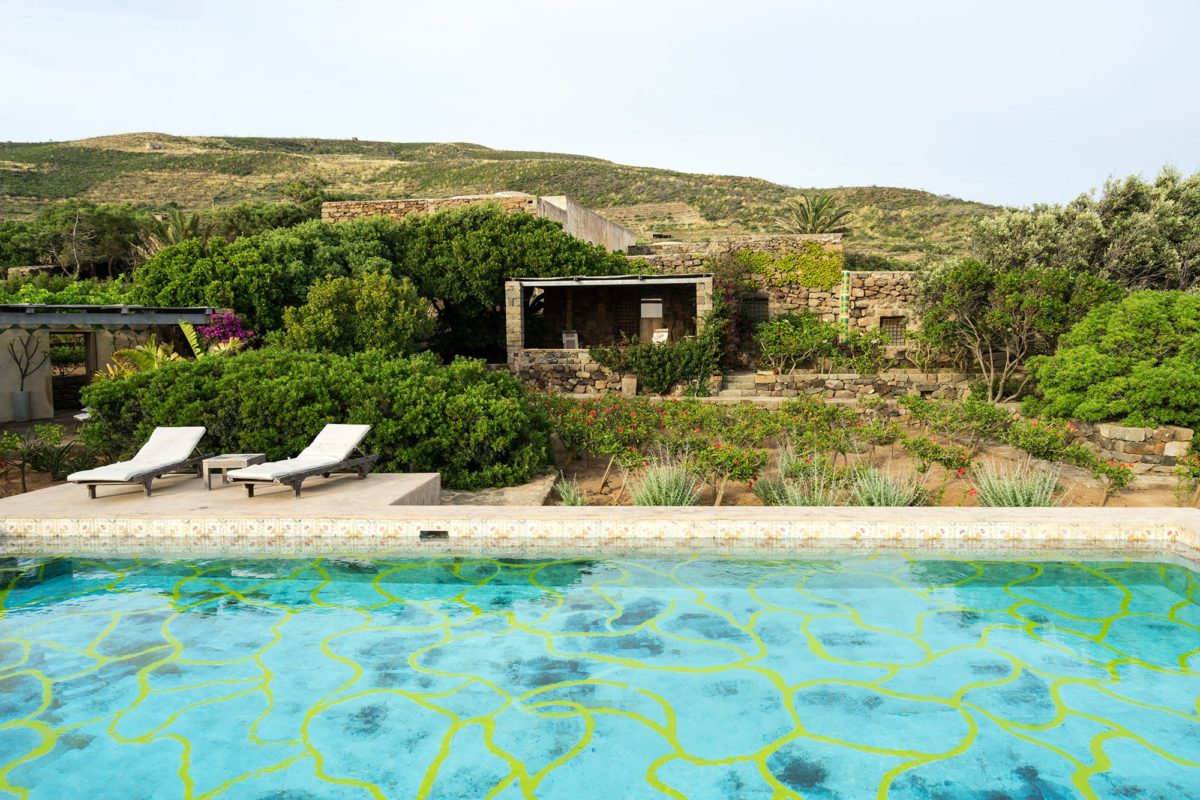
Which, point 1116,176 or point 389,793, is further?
point 1116,176

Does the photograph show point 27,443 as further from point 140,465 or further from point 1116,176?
point 1116,176

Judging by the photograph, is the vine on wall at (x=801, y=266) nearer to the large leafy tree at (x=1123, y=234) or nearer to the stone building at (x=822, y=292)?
the stone building at (x=822, y=292)

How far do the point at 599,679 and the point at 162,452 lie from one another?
606 centimetres

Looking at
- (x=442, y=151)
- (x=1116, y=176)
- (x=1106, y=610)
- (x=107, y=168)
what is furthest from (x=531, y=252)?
(x=442, y=151)

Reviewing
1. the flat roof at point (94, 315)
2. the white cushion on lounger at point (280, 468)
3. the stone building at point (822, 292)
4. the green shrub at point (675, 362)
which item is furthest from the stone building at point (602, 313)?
the white cushion on lounger at point (280, 468)

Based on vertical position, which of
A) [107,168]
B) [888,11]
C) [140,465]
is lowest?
[140,465]

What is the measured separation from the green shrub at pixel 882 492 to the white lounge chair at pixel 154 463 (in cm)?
672

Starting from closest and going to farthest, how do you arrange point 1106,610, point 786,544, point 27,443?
1. point 1106,610
2. point 786,544
3. point 27,443

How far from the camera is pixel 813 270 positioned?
77.9ft

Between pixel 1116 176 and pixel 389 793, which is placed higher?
pixel 1116 176

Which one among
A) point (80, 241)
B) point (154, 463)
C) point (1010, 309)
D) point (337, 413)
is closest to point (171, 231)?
point (80, 241)

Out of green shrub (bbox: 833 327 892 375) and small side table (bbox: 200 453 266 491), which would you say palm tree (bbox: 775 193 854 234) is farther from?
small side table (bbox: 200 453 266 491)

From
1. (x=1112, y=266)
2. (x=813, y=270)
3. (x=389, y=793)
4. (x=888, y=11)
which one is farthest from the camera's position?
(x=813, y=270)

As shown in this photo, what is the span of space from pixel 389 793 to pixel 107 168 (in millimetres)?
66360
